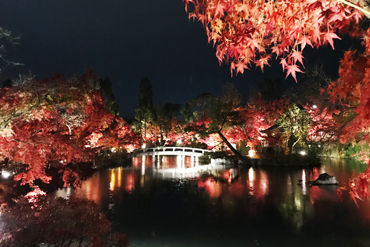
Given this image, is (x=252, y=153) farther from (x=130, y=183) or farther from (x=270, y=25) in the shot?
(x=270, y=25)

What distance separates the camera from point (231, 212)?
24.1ft

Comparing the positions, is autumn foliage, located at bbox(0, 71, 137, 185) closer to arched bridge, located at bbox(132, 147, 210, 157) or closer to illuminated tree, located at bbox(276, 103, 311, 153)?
arched bridge, located at bbox(132, 147, 210, 157)

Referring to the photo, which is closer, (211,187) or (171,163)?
(211,187)

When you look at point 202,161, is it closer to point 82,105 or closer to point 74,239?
point 82,105

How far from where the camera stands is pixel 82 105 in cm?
707

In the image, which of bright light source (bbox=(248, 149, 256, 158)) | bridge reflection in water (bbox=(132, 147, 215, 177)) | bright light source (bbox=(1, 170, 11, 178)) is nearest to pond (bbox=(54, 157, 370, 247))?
bright light source (bbox=(1, 170, 11, 178))

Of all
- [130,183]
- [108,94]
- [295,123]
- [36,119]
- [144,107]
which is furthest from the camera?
[144,107]

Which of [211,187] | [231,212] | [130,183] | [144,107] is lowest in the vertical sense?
[231,212]

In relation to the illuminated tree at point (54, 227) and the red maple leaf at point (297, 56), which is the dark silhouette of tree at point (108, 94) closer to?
the illuminated tree at point (54, 227)

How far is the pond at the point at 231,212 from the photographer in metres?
5.52

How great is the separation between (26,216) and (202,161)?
16.2m

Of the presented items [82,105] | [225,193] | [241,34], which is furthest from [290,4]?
[225,193]

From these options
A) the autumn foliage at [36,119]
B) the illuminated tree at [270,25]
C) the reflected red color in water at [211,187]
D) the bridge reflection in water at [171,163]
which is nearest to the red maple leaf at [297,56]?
the illuminated tree at [270,25]

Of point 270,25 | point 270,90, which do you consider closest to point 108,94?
point 270,25
